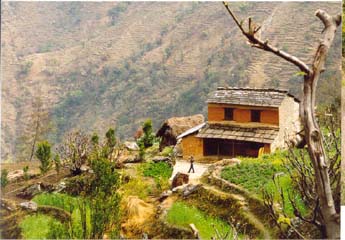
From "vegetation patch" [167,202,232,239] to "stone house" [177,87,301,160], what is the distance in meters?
0.34

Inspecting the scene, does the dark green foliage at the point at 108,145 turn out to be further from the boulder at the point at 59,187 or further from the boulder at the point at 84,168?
the boulder at the point at 59,187

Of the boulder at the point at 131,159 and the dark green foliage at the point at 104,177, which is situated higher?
the boulder at the point at 131,159

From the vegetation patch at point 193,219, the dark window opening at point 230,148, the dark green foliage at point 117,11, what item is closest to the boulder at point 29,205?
the vegetation patch at point 193,219

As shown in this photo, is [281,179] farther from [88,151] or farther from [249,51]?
[249,51]

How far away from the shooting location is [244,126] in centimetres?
361

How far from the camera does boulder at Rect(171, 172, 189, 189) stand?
366 centimetres

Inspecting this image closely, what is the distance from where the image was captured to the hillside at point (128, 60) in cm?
411

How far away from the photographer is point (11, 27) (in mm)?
4234

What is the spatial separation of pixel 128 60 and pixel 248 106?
2135 millimetres

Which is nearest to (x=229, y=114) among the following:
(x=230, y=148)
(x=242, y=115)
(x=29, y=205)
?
(x=242, y=115)

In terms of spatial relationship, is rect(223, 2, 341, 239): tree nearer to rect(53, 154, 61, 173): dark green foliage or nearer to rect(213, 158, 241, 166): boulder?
rect(213, 158, 241, 166): boulder

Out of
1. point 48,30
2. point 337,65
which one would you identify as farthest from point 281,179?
point 48,30

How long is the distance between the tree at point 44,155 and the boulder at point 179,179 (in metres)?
0.81

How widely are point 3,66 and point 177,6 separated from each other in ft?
5.04
